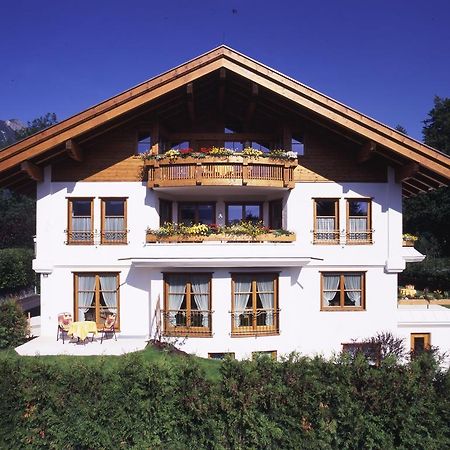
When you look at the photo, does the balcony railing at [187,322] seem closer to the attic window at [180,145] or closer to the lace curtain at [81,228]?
the lace curtain at [81,228]

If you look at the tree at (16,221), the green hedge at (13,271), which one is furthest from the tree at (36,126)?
the green hedge at (13,271)

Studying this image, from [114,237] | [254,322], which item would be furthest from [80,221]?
[254,322]

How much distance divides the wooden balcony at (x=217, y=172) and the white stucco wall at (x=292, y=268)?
98 cm

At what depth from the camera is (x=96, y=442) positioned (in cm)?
820

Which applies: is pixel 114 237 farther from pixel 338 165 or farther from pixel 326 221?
pixel 338 165

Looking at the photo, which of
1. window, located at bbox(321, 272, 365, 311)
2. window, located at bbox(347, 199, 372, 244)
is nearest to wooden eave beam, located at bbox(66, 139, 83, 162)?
window, located at bbox(321, 272, 365, 311)

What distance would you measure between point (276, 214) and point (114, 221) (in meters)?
6.48

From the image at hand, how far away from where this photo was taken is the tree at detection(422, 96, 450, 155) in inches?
1836

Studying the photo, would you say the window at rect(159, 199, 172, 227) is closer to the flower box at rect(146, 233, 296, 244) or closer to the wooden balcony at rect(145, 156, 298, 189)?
the wooden balcony at rect(145, 156, 298, 189)

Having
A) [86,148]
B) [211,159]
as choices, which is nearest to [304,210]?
[211,159]

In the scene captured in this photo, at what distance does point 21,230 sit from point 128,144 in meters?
48.0

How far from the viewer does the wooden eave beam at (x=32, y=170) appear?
569 inches

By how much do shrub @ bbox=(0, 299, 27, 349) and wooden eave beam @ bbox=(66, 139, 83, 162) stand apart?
19.1 feet

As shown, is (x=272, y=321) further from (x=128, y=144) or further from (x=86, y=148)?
(x=86, y=148)
